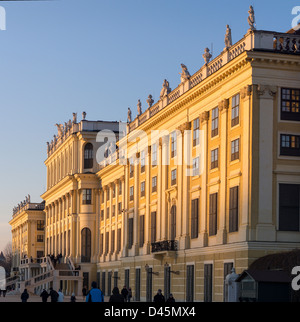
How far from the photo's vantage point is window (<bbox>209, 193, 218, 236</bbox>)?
50.8m

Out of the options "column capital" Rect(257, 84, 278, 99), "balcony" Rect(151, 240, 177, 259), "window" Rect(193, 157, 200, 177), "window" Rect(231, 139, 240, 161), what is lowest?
"balcony" Rect(151, 240, 177, 259)

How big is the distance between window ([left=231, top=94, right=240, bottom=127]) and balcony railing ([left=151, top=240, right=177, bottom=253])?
12.9 meters

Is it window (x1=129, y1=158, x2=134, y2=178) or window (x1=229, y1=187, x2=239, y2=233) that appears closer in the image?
window (x1=229, y1=187, x2=239, y2=233)

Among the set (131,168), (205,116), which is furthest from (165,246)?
(131,168)

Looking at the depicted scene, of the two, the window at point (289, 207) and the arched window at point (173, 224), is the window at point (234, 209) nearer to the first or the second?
the window at point (289, 207)

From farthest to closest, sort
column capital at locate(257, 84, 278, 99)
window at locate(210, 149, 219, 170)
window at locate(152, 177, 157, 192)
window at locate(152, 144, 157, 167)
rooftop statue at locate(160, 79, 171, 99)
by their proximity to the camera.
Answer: window at locate(152, 144, 157, 167), window at locate(152, 177, 157, 192), rooftop statue at locate(160, 79, 171, 99), window at locate(210, 149, 219, 170), column capital at locate(257, 84, 278, 99)

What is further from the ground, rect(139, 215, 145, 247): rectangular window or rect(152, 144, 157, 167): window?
rect(152, 144, 157, 167): window

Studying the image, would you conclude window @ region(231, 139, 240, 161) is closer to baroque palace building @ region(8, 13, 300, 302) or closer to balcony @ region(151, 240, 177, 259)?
baroque palace building @ region(8, 13, 300, 302)

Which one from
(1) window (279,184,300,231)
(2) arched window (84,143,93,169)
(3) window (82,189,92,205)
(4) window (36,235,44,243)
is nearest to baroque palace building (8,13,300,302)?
(1) window (279,184,300,231)

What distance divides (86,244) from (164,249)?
34.3m

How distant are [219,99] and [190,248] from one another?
35.6 ft

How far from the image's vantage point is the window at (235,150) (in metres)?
47.5

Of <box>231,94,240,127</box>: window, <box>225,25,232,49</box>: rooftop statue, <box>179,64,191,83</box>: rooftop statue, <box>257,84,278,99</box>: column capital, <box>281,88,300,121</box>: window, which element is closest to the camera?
<box>257,84,278,99</box>: column capital
